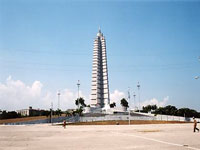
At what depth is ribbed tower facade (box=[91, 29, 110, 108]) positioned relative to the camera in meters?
105

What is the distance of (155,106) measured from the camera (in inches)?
5443

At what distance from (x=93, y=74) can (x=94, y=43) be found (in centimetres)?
1900

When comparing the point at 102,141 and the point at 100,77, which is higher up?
the point at 100,77

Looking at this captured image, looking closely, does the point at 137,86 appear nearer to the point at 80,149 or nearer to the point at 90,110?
the point at 90,110

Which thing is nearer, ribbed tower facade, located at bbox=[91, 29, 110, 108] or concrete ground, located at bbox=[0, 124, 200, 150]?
concrete ground, located at bbox=[0, 124, 200, 150]

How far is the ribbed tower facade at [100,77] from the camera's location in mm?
105488

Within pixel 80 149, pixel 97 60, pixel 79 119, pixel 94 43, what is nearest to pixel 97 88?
pixel 97 60

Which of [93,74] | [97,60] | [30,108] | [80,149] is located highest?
[97,60]

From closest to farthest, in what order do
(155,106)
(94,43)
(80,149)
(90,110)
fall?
1. (80,149)
2. (90,110)
3. (94,43)
4. (155,106)

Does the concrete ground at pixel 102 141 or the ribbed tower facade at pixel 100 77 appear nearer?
the concrete ground at pixel 102 141

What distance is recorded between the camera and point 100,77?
111250mm

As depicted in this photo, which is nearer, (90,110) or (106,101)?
(90,110)

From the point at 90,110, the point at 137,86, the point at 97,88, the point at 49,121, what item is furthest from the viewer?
the point at 97,88

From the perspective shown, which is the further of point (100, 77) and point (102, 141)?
point (100, 77)
